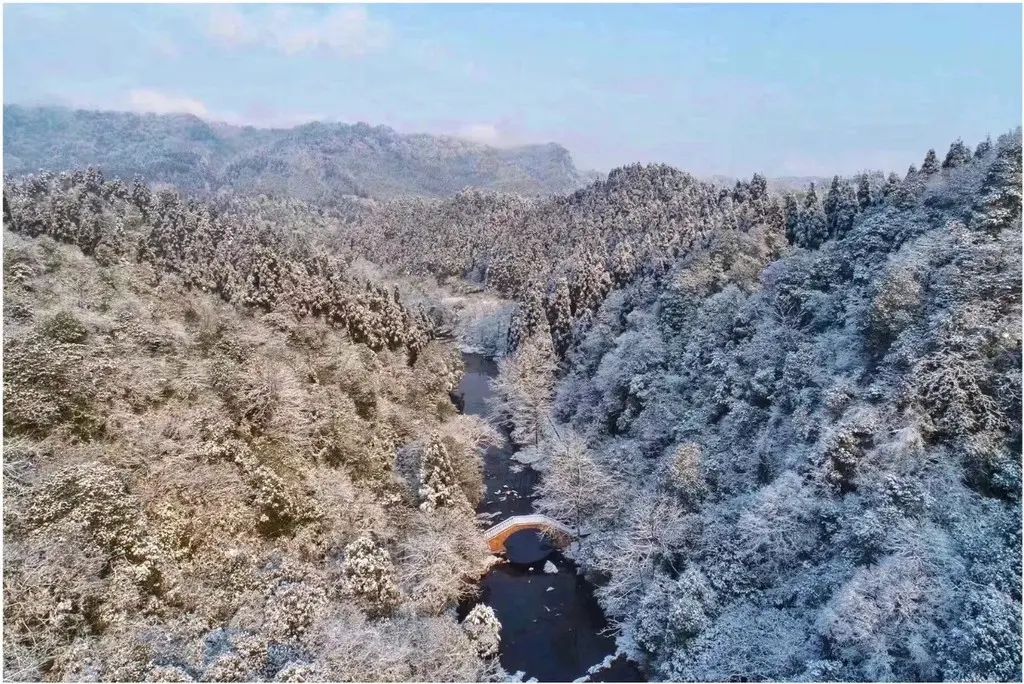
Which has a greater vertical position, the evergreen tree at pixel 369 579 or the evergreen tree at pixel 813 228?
the evergreen tree at pixel 813 228

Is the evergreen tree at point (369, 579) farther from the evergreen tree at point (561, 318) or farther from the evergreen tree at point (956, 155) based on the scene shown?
the evergreen tree at point (956, 155)

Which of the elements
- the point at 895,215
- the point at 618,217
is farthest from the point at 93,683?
the point at 618,217

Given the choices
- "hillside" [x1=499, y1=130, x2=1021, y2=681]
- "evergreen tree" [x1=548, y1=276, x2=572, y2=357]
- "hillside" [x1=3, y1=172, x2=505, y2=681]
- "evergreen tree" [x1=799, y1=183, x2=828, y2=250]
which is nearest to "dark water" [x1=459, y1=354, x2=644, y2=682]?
"hillside" [x1=499, y1=130, x2=1021, y2=681]

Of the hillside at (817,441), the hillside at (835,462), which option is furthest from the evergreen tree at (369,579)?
the hillside at (817,441)

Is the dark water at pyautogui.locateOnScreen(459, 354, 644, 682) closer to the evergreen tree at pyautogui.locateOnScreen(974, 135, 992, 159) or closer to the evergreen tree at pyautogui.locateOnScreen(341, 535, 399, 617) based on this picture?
the evergreen tree at pyautogui.locateOnScreen(341, 535, 399, 617)

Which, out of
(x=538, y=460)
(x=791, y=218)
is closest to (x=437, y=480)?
(x=538, y=460)

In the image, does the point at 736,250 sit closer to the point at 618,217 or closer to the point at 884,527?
the point at 884,527

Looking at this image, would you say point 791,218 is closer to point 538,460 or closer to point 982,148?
point 982,148
